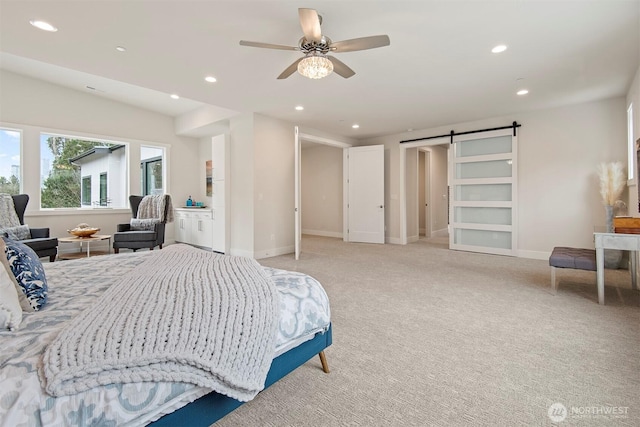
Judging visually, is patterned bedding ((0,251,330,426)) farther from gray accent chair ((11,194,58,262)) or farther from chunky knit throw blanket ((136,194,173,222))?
chunky knit throw blanket ((136,194,173,222))

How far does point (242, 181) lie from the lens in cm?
539

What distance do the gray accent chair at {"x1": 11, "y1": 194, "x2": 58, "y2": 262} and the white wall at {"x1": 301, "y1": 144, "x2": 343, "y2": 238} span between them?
19.2ft

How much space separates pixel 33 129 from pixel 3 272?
580 centimetres

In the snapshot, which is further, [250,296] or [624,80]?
[624,80]

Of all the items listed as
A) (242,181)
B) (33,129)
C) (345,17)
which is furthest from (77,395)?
(33,129)

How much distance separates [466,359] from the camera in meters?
1.94

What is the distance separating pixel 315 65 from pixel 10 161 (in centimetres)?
596

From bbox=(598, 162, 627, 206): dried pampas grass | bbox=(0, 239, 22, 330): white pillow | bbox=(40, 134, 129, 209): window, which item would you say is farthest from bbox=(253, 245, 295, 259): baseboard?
bbox=(598, 162, 627, 206): dried pampas grass

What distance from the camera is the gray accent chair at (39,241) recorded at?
407 centimetres

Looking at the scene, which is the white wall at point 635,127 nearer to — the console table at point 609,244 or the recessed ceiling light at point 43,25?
the console table at point 609,244

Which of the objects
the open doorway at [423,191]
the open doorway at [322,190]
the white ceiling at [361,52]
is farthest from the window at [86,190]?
the open doorway at [423,191]

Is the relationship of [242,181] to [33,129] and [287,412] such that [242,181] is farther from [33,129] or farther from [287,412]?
[287,412]

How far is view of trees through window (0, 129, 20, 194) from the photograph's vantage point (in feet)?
16.5

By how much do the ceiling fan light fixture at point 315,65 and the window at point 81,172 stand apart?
18.3 feet
